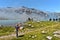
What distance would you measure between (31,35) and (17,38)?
4441 mm

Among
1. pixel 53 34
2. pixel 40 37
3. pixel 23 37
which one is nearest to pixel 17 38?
pixel 23 37

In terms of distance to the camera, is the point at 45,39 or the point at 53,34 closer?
the point at 45,39

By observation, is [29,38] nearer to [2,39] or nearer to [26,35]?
[26,35]

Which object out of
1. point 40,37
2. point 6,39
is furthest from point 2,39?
point 40,37

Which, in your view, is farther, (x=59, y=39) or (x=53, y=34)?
(x=53, y=34)

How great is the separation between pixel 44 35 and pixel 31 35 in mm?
Result: 3610

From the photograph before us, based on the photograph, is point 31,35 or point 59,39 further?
point 31,35

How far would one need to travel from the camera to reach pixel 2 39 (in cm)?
5428

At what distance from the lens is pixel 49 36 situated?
54344 millimetres

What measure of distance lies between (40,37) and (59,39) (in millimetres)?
4815

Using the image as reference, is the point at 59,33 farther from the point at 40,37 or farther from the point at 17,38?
the point at 17,38

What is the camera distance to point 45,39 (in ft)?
173

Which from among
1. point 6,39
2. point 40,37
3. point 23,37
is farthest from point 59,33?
point 6,39

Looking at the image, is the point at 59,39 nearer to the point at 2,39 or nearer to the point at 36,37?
the point at 36,37
